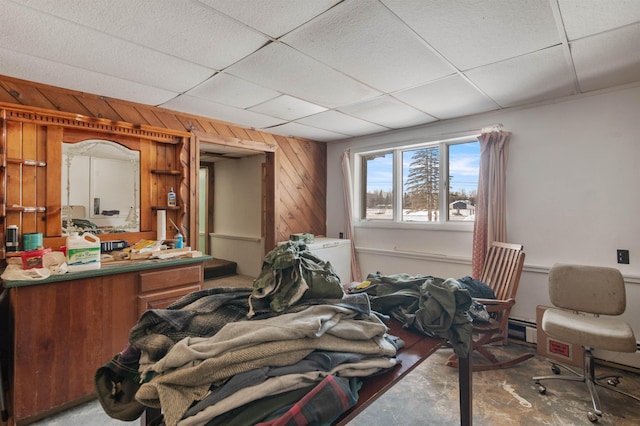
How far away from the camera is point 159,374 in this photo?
0.81m

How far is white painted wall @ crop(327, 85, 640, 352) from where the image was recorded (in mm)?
2637

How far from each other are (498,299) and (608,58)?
201 cm

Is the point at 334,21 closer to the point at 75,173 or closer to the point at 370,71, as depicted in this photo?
the point at 370,71

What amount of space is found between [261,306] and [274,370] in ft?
0.99

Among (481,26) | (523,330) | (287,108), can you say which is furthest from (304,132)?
(523,330)

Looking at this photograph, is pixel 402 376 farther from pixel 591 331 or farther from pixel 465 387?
pixel 591 331

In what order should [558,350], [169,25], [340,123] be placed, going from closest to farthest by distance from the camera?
[169,25] → [558,350] → [340,123]

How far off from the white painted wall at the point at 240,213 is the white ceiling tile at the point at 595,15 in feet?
14.0

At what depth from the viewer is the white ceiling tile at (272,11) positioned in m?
1.58

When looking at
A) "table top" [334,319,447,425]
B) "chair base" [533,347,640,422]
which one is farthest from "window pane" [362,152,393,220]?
"table top" [334,319,447,425]

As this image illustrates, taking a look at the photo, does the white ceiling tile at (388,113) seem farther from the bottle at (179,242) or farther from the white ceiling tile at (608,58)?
the bottle at (179,242)

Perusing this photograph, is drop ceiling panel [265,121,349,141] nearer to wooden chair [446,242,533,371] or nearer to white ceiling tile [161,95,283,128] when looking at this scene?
white ceiling tile [161,95,283,128]

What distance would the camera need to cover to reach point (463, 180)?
12.1ft

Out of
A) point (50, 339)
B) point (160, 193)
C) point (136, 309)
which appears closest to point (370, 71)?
point (160, 193)
